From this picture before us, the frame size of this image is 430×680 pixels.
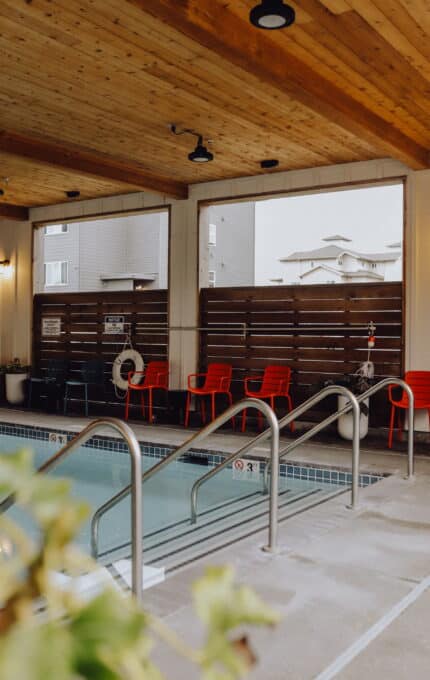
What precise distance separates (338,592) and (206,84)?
169 inches

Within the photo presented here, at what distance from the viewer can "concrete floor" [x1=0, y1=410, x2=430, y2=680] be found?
2.38m

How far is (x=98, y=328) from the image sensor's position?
10617 millimetres

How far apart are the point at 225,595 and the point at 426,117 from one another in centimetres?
676

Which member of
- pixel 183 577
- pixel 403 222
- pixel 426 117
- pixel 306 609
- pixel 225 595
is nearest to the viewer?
pixel 225 595

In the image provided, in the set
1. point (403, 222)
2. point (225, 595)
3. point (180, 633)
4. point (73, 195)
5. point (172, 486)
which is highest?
point (73, 195)

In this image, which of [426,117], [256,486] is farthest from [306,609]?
[426,117]

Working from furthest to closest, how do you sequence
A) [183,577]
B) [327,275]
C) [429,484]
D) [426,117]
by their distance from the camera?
[327,275] → [426,117] → [429,484] → [183,577]

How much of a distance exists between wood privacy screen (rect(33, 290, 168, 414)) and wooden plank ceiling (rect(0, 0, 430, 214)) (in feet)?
7.06

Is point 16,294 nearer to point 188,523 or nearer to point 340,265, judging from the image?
point 340,265

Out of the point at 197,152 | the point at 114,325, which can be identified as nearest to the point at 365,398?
the point at 197,152

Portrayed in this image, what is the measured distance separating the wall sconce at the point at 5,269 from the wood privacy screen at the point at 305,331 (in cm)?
394

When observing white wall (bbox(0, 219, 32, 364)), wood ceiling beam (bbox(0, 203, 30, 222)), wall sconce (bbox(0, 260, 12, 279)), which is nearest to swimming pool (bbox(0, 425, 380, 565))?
white wall (bbox(0, 219, 32, 364))

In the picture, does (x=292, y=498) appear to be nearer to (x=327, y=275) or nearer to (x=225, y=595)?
(x=327, y=275)

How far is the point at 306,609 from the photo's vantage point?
2.83 m
